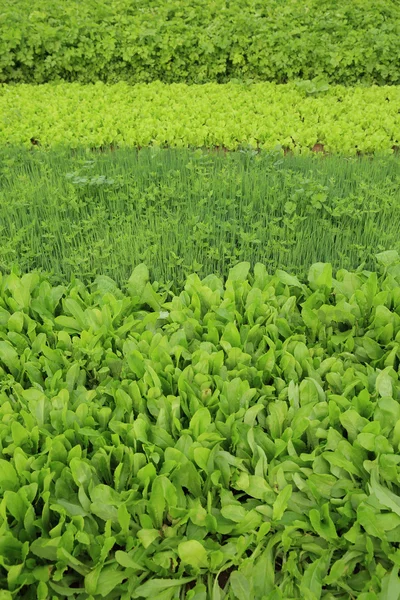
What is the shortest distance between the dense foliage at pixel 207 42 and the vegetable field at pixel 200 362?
2.29m

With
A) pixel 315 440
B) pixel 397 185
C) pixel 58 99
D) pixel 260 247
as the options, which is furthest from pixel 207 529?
pixel 58 99

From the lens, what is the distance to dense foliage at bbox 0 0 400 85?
22.5 feet

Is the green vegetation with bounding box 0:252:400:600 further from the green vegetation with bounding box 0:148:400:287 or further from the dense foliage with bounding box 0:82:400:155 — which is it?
the dense foliage with bounding box 0:82:400:155

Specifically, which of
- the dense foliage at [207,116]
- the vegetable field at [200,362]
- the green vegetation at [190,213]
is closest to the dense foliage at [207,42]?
the dense foliage at [207,116]

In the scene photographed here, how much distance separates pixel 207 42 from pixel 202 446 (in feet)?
20.5

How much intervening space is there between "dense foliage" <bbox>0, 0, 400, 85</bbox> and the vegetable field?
2.29 m

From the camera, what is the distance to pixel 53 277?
2.98 meters

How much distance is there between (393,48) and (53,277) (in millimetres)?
5736

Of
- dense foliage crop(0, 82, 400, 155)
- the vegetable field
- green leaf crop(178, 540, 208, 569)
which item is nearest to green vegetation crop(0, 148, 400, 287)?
the vegetable field

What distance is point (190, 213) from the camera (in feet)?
11.1

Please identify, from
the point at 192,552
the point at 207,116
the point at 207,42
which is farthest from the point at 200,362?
the point at 207,42

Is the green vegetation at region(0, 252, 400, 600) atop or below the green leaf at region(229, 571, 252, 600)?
atop

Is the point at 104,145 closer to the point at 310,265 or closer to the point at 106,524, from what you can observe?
the point at 310,265

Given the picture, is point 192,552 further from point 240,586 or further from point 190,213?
point 190,213
